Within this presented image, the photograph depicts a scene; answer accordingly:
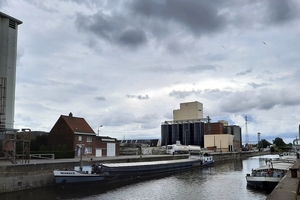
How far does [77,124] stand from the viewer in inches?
2169

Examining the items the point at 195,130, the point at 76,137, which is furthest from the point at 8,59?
the point at 195,130

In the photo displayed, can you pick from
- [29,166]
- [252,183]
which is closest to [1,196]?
[29,166]

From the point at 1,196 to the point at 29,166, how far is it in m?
4.58

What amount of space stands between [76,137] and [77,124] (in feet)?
13.7

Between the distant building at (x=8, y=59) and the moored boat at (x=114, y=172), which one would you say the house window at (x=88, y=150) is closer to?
the distant building at (x=8, y=59)

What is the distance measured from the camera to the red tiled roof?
53.2 m

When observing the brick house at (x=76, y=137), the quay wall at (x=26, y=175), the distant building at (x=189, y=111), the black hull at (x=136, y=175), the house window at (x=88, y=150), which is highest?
the distant building at (x=189, y=111)

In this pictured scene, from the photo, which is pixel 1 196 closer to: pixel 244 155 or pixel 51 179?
pixel 51 179

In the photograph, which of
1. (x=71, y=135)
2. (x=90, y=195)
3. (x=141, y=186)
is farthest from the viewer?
(x=71, y=135)

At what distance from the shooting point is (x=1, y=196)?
2600cm

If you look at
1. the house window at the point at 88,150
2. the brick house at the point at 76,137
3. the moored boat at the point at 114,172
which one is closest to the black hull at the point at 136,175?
the moored boat at the point at 114,172

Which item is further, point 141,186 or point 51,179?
point 141,186

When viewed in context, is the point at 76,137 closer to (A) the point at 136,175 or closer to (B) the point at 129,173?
(A) the point at 136,175

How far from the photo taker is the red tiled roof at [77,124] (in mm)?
53188
